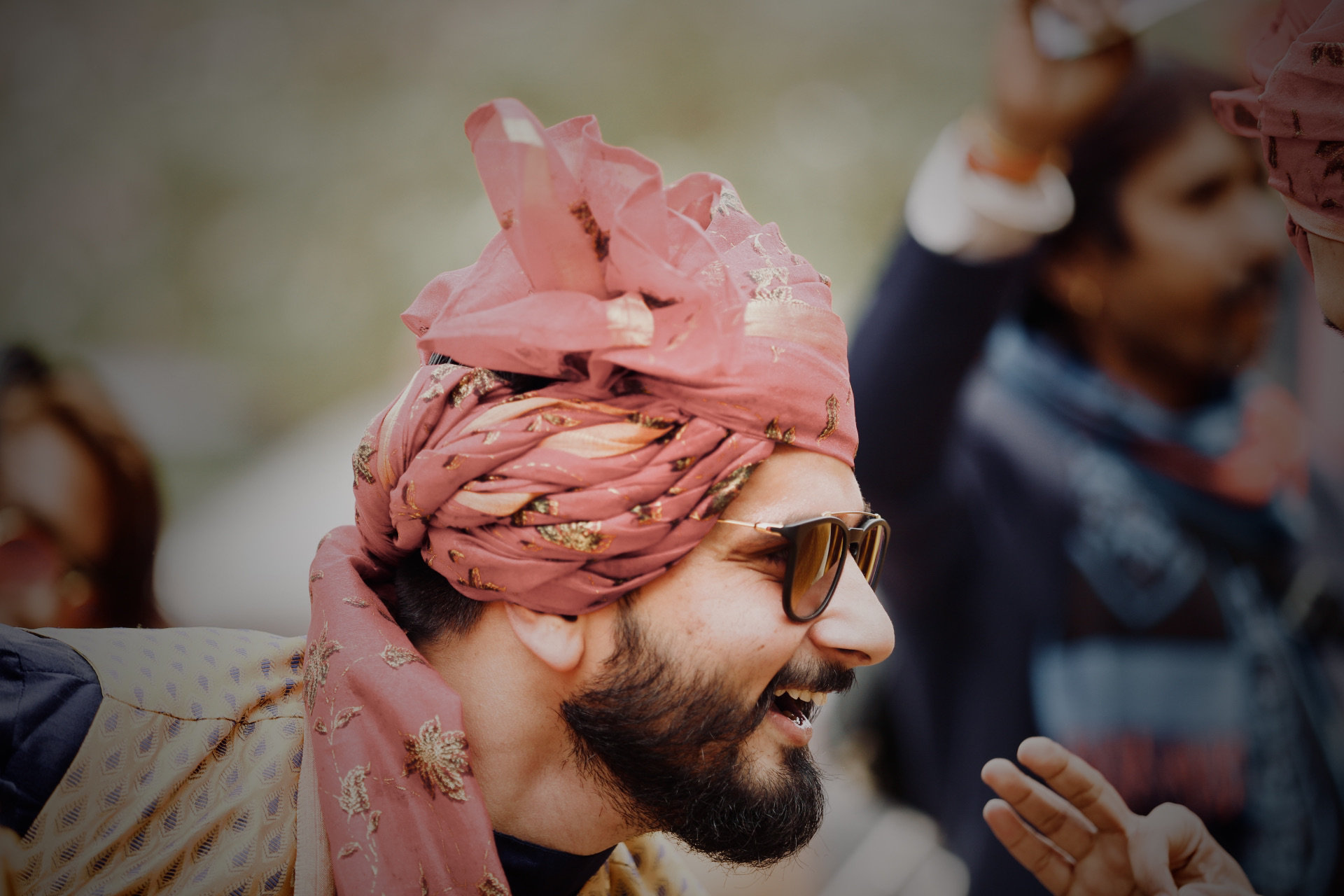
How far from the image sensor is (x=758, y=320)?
52.1 inches

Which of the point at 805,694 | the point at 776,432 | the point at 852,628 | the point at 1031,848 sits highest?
the point at 776,432

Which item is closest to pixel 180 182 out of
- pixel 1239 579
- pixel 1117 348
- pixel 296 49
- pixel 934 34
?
pixel 296 49

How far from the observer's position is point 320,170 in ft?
7.09

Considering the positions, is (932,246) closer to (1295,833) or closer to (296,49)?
(296,49)

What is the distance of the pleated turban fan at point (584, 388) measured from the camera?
118 cm

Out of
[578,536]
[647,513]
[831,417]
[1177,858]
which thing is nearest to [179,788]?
[578,536]

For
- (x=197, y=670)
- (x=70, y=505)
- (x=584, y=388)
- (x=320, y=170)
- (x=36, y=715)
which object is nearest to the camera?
(x=36, y=715)

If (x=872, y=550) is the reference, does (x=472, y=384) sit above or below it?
above

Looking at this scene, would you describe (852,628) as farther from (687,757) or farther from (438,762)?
(438,762)

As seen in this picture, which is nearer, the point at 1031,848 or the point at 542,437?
the point at 542,437

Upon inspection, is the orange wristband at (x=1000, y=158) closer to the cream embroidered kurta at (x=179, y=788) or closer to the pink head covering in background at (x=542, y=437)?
the pink head covering in background at (x=542, y=437)

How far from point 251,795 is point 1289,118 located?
1.92m

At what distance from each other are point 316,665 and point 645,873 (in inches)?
36.5

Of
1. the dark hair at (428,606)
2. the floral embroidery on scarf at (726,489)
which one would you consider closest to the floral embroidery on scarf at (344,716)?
the dark hair at (428,606)
